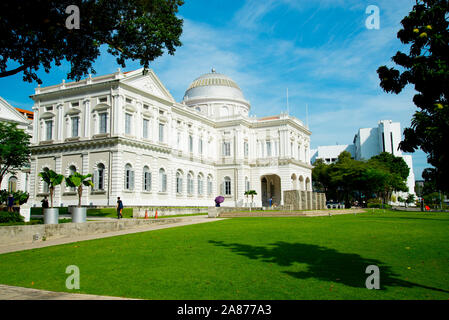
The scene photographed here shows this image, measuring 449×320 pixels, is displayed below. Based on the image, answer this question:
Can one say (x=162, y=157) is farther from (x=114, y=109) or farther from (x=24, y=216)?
(x=24, y=216)

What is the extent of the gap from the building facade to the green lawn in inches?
3787

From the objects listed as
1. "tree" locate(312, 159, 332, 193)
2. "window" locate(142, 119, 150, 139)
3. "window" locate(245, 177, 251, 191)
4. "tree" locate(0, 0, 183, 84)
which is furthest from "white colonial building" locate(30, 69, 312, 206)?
"tree" locate(0, 0, 183, 84)

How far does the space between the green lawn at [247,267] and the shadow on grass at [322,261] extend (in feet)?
0.06

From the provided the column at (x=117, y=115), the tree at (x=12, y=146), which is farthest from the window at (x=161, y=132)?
the tree at (x=12, y=146)

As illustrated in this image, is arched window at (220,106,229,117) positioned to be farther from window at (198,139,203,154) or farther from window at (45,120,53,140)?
window at (45,120,53,140)

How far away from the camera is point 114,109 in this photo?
37.7 m

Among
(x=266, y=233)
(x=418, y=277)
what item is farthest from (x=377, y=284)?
(x=266, y=233)

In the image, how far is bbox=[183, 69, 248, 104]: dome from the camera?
200 feet

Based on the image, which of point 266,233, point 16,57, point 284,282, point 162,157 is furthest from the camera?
point 162,157

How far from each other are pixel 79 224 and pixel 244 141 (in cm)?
4094

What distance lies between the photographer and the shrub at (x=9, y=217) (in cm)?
1577

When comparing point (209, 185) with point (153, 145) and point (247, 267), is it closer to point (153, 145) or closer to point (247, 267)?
point (153, 145)

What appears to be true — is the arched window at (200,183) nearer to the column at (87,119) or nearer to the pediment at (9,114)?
the column at (87,119)
